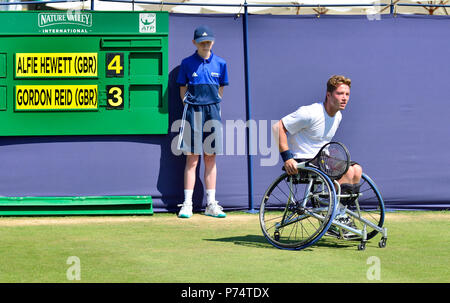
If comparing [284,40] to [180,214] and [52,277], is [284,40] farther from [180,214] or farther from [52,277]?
[52,277]

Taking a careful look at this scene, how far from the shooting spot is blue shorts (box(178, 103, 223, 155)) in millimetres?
9000

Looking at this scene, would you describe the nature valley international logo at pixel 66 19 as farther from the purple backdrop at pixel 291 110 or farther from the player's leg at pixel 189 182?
the player's leg at pixel 189 182

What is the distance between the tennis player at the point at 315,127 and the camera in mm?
6859

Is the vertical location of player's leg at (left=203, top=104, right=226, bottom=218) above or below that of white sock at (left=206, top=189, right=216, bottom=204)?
above

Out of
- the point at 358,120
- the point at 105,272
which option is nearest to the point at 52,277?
the point at 105,272

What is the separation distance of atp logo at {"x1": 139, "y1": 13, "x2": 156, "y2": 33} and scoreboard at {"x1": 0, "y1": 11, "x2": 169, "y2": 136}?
97mm

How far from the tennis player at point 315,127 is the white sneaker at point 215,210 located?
7.04ft

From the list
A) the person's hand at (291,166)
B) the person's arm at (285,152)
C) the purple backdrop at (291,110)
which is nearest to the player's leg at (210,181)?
the purple backdrop at (291,110)

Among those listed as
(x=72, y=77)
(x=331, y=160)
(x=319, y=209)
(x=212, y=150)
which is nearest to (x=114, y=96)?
(x=72, y=77)

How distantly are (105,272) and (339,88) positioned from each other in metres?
2.66

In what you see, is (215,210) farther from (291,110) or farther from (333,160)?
(333,160)

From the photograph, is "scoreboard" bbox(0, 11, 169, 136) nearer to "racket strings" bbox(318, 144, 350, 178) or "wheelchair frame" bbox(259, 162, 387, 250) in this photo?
"wheelchair frame" bbox(259, 162, 387, 250)

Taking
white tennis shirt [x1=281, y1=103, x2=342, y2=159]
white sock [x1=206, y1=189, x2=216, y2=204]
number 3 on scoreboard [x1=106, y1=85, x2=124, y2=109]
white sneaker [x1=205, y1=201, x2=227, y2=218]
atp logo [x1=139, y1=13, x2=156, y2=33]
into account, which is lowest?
white sneaker [x1=205, y1=201, x2=227, y2=218]

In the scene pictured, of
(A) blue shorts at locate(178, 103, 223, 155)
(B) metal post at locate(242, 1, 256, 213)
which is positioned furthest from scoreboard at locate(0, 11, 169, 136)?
(B) metal post at locate(242, 1, 256, 213)
